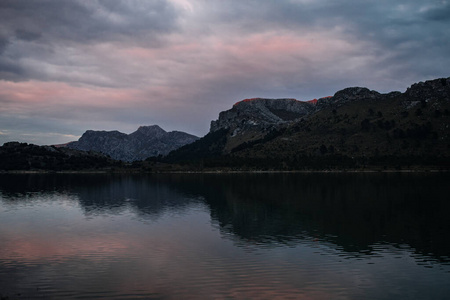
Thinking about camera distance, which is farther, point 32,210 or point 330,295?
point 32,210

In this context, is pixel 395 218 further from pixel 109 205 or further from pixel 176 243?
pixel 109 205

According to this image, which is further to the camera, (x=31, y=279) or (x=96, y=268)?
(x=96, y=268)

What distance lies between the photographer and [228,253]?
163 feet

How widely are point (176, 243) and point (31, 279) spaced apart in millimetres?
23017

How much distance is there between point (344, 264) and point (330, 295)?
38.8 feet

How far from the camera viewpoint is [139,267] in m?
42.6

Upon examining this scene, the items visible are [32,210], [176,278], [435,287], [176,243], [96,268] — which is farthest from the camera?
[32,210]

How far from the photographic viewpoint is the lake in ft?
115

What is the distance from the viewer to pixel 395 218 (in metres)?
78.7

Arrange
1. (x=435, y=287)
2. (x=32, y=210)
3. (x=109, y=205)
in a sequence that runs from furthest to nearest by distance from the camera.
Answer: (x=109, y=205) < (x=32, y=210) < (x=435, y=287)

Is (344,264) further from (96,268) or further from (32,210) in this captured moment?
(32,210)

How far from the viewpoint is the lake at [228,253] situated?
34938 mm

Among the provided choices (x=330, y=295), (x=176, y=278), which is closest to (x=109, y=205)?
(x=176, y=278)

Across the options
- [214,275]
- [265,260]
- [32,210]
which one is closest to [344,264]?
[265,260]
